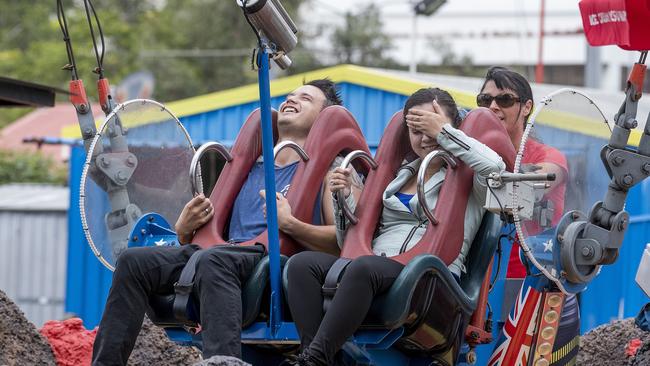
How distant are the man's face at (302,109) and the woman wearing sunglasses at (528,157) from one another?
2.55 feet

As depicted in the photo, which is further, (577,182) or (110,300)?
(577,182)

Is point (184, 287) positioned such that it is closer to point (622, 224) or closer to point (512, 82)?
point (622, 224)

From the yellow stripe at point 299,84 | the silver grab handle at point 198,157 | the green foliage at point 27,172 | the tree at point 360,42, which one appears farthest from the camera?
the tree at point 360,42

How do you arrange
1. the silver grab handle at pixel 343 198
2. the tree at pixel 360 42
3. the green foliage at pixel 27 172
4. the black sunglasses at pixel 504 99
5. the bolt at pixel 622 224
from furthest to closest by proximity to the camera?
1. the tree at pixel 360 42
2. the green foliage at pixel 27 172
3. the black sunglasses at pixel 504 99
4. the silver grab handle at pixel 343 198
5. the bolt at pixel 622 224

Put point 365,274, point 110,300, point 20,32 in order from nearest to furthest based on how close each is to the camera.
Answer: point 365,274, point 110,300, point 20,32

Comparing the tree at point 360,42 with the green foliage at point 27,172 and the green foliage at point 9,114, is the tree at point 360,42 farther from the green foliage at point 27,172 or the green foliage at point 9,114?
the green foliage at point 9,114

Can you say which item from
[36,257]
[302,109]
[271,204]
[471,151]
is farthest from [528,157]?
[36,257]

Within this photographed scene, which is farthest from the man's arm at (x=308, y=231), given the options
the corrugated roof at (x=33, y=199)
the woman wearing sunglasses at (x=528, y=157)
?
the corrugated roof at (x=33, y=199)

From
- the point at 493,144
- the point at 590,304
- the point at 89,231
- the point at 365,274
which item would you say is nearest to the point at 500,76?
the point at 493,144

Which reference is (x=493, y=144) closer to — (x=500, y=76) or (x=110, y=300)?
(x=500, y=76)

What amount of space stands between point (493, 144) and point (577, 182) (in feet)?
1.37

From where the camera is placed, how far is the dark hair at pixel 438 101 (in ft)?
17.3

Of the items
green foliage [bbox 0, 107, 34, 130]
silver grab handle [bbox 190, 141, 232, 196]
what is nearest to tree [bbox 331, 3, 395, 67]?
green foliage [bbox 0, 107, 34, 130]

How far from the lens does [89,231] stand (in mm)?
5867
